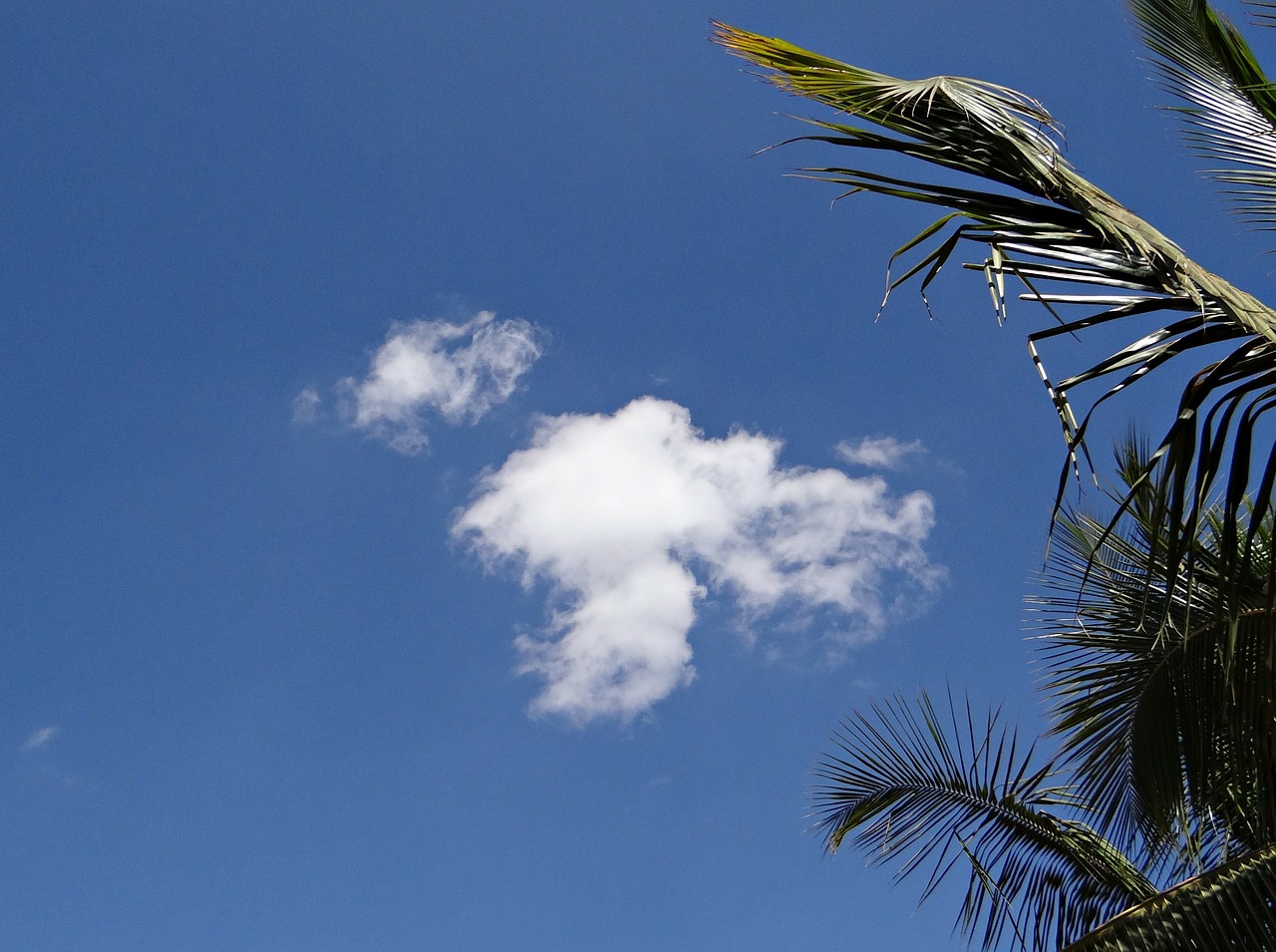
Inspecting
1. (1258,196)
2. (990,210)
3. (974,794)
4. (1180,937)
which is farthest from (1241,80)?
(974,794)

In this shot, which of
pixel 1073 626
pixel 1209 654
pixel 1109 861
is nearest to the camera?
pixel 1209 654

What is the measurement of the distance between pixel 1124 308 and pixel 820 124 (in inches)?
34.4

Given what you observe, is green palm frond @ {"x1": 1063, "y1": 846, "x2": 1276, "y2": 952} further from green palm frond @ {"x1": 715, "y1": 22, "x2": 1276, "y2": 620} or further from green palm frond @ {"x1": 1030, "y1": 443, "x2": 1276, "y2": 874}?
green palm frond @ {"x1": 715, "y1": 22, "x2": 1276, "y2": 620}

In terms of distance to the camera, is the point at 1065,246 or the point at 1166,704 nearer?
the point at 1065,246

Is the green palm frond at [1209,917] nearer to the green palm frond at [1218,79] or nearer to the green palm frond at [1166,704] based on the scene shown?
the green palm frond at [1166,704]

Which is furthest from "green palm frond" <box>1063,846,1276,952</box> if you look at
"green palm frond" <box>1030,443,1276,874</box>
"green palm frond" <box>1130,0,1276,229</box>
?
"green palm frond" <box>1130,0,1276,229</box>

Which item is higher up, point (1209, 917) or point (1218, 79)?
→ point (1218, 79)

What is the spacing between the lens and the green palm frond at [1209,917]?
14.7ft

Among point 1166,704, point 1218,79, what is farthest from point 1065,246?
point 1166,704

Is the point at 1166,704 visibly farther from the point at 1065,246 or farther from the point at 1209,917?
the point at 1065,246

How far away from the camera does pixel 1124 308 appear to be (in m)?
2.38

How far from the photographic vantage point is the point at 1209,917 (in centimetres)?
457

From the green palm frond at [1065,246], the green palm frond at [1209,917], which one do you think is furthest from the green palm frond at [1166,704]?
the green palm frond at [1065,246]

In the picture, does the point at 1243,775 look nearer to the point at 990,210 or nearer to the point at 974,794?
the point at 974,794
